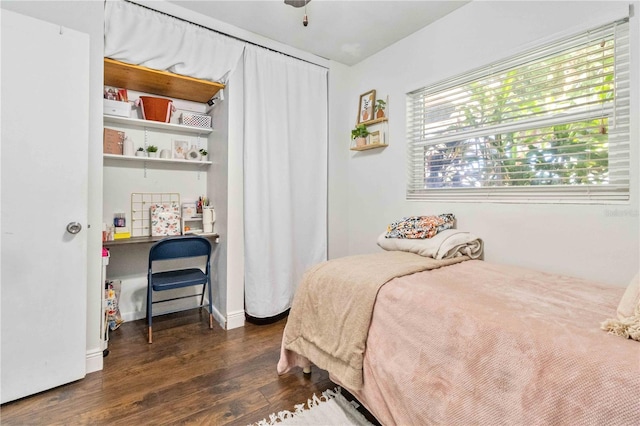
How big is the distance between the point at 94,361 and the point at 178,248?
88 centimetres

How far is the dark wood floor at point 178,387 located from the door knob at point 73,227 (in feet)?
2.91

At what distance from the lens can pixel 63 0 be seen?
183 cm

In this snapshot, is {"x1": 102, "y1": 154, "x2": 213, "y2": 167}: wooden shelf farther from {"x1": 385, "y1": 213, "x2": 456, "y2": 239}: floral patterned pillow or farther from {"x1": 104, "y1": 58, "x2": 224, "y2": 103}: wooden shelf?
{"x1": 385, "y1": 213, "x2": 456, "y2": 239}: floral patterned pillow

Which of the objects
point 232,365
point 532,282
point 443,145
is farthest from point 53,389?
point 443,145

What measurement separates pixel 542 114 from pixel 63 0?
2978 mm

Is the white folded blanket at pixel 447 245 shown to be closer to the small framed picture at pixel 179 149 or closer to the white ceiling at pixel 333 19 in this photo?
the white ceiling at pixel 333 19

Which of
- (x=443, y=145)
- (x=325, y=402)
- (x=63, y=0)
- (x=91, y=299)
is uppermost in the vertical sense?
(x=63, y=0)

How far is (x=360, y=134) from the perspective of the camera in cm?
305

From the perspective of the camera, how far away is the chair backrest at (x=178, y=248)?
237 centimetres

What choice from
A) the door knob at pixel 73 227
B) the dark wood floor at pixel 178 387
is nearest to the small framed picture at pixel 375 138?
the dark wood floor at pixel 178 387

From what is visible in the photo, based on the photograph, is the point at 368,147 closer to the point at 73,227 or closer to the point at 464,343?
the point at 464,343

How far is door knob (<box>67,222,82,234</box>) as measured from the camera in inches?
68.4

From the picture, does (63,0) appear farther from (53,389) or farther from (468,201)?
(468,201)

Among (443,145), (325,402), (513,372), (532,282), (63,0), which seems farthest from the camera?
(443,145)
